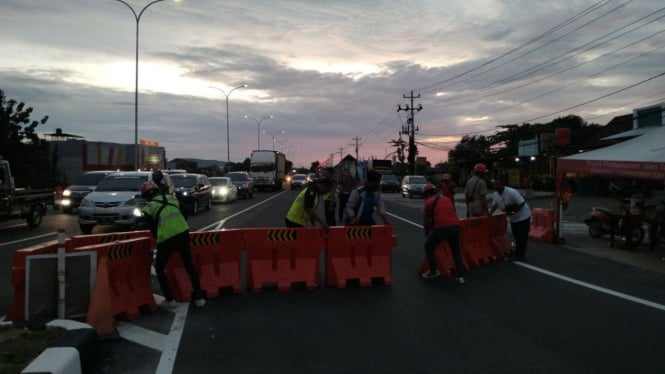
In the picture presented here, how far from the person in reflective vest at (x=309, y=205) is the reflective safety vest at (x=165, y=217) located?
2.10 meters

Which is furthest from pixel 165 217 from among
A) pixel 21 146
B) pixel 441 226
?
pixel 21 146

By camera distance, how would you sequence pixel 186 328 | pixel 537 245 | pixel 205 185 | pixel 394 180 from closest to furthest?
1. pixel 186 328
2. pixel 537 245
3. pixel 205 185
4. pixel 394 180

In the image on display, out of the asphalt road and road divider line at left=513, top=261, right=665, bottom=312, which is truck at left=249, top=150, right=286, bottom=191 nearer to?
road divider line at left=513, top=261, right=665, bottom=312

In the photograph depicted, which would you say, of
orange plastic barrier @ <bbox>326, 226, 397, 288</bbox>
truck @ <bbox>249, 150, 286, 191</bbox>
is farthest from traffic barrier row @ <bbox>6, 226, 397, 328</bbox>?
truck @ <bbox>249, 150, 286, 191</bbox>

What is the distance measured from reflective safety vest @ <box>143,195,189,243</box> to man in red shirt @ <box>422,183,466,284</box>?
3.97 meters

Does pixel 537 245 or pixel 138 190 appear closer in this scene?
pixel 537 245

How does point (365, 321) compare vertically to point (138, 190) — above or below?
below

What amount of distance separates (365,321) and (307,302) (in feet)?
3.99

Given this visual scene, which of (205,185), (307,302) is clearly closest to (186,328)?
(307,302)

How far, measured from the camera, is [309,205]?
332 inches

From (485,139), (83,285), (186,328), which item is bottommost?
(186,328)

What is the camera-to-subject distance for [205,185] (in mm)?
25297

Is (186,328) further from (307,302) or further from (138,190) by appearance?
(138,190)

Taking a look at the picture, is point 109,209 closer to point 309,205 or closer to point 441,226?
point 309,205
